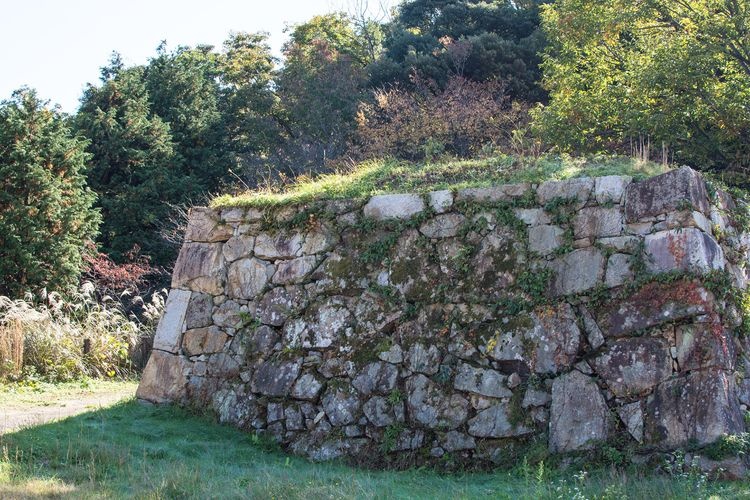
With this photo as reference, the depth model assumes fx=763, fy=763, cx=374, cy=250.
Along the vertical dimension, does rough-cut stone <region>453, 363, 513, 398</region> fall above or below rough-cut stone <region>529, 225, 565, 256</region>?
below

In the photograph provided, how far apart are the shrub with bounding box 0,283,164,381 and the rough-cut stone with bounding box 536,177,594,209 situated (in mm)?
6796

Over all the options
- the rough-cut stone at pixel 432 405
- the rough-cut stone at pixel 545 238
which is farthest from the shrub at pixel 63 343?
the rough-cut stone at pixel 545 238

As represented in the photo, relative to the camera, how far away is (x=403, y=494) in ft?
18.6

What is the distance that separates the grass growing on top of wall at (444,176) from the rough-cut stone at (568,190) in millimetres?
250

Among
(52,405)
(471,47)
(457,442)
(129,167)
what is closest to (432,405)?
(457,442)

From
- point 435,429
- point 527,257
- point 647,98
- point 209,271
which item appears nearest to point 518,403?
point 435,429

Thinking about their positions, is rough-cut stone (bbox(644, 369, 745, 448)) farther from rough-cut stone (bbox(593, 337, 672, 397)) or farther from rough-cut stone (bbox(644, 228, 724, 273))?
rough-cut stone (bbox(644, 228, 724, 273))

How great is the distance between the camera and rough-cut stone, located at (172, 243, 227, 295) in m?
8.47

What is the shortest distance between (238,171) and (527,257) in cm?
1368

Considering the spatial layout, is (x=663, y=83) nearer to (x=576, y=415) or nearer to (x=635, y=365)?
(x=635, y=365)

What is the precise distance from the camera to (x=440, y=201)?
24.6ft

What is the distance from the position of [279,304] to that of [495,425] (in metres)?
2.66

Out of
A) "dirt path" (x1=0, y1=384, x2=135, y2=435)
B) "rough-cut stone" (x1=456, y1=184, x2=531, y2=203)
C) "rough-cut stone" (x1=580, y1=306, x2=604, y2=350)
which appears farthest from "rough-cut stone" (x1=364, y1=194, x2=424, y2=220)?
"dirt path" (x1=0, y1=384, x2=135, y2=435)

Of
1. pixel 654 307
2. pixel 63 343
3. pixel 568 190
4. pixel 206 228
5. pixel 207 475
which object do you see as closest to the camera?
pixel 207 475
